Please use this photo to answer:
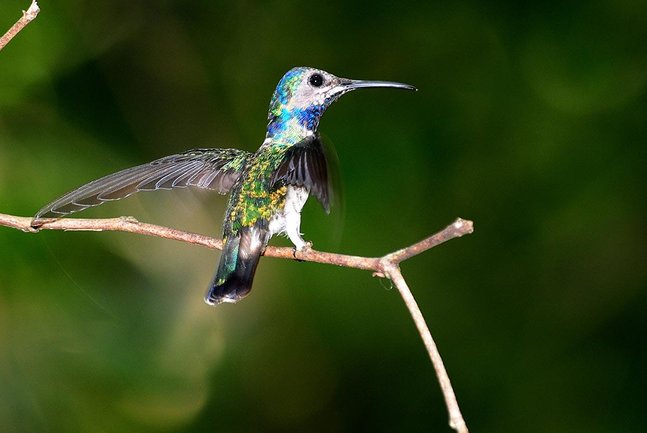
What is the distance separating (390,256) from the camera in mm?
1440

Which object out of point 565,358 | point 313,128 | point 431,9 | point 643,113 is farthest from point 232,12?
point 565,358

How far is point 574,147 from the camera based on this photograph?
3184mm

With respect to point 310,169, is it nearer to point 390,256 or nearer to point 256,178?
point 390,256

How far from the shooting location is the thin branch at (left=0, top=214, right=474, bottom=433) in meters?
1.25

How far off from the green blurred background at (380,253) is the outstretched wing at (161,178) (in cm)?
54

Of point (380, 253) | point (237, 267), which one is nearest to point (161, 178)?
point (237, 267)

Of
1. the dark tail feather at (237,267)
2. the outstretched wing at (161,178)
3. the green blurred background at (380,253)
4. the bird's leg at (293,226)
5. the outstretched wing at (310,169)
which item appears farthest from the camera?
the green blurred background at (380,253)

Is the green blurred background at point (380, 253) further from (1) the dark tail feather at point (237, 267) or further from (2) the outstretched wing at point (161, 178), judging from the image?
(1) the dark tail feather at point (237, 267)

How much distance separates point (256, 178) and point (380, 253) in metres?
0.82

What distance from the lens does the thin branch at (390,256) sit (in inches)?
49.0

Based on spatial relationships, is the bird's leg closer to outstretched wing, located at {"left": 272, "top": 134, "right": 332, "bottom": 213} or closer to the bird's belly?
the bird's belly

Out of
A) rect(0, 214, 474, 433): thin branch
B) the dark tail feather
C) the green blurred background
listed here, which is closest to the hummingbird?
the dark tail feather

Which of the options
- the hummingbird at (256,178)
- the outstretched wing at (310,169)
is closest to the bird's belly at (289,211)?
the hummingbird at (256,178)

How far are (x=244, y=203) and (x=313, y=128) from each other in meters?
0.28
